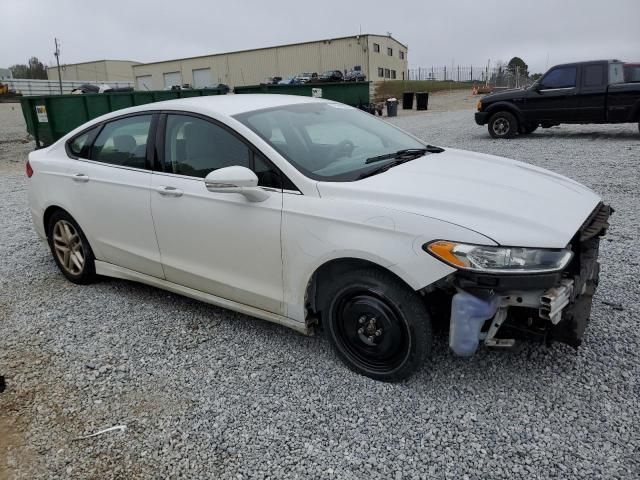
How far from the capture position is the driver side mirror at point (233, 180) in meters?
2.95

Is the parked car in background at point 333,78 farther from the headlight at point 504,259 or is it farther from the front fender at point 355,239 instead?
the headlight at point 504,259

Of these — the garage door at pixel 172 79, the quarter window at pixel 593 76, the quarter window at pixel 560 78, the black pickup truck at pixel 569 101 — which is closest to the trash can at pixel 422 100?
the black pickup truck at pixel 569 101

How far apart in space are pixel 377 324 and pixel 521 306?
2.46ft

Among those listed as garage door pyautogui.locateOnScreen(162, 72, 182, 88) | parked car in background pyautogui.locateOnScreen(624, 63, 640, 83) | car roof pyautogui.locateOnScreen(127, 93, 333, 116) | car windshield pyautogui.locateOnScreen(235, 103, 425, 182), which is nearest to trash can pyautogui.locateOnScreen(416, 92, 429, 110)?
parked car in background pyautogui.locateOnScreen(624, 63, 640, 83)

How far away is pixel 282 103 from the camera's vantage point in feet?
Answer: 12.4

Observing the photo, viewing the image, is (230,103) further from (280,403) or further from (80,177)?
(280,403)

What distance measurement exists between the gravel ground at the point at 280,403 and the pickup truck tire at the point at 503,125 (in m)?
10.2

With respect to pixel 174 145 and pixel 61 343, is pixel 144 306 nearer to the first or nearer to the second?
pixel 61 343

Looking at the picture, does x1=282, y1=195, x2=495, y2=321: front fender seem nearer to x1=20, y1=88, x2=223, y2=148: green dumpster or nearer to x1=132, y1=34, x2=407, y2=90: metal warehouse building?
x1=20, y1=88, x2=223, y2=148: green dumpster

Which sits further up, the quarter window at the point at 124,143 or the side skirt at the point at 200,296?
the quarter window at the point at 124,143

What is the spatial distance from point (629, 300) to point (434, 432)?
7.16ft

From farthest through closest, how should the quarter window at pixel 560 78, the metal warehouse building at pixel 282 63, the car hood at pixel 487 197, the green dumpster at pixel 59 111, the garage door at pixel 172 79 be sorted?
the garage door at pixel 172 79 → the metal warehouse building at pixel 282 63 → the green dumpster at pixel 59 111 → the quarter window at pixel 560 78 → the car hood at pixel 487 197

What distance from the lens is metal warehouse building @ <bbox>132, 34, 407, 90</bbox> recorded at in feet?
168

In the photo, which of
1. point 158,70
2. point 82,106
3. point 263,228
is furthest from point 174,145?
point 158,70
